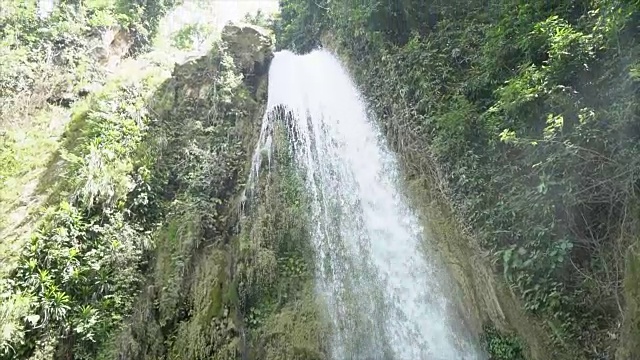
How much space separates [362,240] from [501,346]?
2574 mm

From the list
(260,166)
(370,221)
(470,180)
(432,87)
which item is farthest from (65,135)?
(470,180)

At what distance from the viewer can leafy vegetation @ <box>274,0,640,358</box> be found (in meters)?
4.76

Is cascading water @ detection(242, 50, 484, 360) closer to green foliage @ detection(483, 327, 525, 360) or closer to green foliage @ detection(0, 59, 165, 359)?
green foliage @ detection(483, 327, 525, 360)

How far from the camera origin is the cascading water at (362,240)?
5.99 metres

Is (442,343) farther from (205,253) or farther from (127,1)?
(127,1)

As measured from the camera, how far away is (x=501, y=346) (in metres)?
5.41

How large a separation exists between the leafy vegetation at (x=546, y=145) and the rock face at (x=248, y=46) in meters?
4.07

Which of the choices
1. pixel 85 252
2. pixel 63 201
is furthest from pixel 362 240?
pixel 63 201

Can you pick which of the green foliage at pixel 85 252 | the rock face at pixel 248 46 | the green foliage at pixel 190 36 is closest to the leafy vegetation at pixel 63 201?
the green foliage at pixel 85 252

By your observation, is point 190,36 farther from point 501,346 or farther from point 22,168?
point 501,346

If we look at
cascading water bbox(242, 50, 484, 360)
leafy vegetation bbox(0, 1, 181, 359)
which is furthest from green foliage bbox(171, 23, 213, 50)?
cascading water bbox(242, 50, 484, 360)

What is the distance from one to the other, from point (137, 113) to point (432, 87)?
19.0 feet

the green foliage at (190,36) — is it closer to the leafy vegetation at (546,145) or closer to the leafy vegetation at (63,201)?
the leafy vegetation at (63,201)

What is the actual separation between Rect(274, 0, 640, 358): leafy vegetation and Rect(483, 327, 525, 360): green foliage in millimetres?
497
